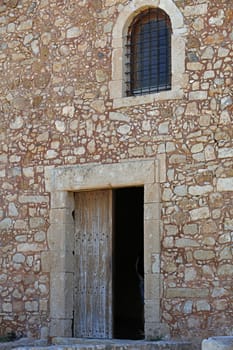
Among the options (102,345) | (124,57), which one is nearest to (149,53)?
(124,57)

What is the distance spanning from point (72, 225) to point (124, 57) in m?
2.34

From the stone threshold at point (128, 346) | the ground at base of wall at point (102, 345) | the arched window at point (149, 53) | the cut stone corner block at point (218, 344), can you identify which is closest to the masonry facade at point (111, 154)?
the arched window at point (149, 53)

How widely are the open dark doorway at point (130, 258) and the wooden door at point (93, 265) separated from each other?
4.86ft

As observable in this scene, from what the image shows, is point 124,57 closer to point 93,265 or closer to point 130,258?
point 93,265

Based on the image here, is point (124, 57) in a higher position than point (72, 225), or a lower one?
higher

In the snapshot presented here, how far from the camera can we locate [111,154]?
1041cm

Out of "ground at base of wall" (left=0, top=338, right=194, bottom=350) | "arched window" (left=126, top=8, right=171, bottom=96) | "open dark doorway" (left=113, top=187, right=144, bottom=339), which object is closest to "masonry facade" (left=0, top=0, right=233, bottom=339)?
"arched window" (left=126, top=8, right=171, bottom=96)

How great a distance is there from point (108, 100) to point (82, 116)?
1.42 feet

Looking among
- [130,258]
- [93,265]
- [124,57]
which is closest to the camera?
[124,57]

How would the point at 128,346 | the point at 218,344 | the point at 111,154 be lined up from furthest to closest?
the point at 111,154 < the point at 128,346 < the point at 218,344

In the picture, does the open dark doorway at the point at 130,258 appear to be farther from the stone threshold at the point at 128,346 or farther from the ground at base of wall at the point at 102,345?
the stone threshold at the point at 128,346

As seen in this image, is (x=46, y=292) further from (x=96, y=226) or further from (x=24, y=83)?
(x=24, y=83)

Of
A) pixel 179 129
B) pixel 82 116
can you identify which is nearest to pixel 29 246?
pixel 82 116

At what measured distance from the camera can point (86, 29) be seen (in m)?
10.8
